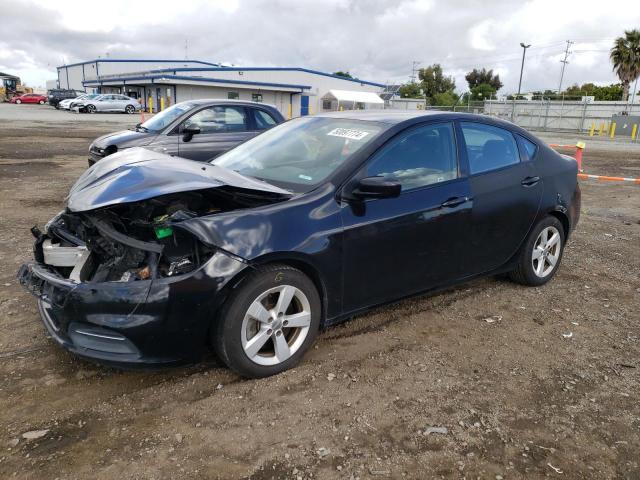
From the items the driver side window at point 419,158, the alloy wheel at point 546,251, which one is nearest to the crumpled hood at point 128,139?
the driver side window at point 419,158

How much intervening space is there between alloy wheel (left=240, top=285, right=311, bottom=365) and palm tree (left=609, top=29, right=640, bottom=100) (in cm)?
5728

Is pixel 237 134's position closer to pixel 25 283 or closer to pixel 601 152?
pixel 25 283

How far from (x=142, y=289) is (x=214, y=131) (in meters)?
6.41

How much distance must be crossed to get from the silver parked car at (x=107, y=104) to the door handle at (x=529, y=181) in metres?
42.8

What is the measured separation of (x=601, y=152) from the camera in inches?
843

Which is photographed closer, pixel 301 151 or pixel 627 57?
pixel 301 151

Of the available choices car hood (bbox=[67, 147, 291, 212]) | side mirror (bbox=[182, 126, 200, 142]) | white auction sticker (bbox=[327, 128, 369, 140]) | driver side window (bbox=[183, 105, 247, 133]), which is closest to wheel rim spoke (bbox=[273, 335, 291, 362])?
car hood (bbox=[67, 147, 291, 212])

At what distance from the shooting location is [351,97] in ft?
180

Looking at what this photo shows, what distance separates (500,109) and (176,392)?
4520cm

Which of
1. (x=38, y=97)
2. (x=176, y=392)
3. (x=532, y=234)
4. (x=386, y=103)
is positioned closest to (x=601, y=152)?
(x=532, y=234)

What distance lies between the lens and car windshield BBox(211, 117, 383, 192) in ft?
11.5

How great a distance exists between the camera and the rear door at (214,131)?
8367 millimetres

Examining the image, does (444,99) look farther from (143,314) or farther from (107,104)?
(143,314)

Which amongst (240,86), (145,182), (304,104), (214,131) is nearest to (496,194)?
(145,182)
